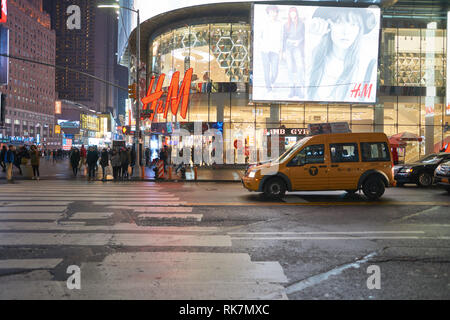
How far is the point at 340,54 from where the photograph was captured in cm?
3234

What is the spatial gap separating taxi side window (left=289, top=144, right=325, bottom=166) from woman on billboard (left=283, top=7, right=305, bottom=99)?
21.8 m

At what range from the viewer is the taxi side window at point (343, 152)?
1166 cm

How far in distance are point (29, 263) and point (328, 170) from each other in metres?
8.85

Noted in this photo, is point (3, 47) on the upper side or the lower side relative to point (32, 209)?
upper

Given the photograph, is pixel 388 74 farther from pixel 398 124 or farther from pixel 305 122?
pixel 305 122

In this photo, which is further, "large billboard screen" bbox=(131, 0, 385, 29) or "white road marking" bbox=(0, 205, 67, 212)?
"large billboard screen" bbox=(131, 0, 385, 29)

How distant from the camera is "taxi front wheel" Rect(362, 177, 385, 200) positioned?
11609 millimetres

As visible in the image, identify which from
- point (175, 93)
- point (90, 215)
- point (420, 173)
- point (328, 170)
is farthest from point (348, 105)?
point (90, 215)

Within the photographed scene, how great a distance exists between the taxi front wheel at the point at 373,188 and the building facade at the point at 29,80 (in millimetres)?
126600

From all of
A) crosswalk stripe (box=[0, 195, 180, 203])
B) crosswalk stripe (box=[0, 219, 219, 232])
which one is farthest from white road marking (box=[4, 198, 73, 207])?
crosswalk stripe (box=[0, 219, 219, 232])

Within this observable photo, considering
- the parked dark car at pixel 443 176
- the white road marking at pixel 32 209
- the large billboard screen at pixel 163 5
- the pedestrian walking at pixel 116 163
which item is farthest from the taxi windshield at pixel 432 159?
the large billboard screen at pixel 163 5

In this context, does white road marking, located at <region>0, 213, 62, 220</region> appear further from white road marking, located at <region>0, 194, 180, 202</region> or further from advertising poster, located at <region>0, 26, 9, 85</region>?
advertising poster, located at <region>0, 26, 9, 85</region>

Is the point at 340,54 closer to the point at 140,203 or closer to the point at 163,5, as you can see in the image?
the point at 163,5

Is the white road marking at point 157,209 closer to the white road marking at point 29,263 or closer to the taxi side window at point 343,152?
the white road marking at point 29,263
